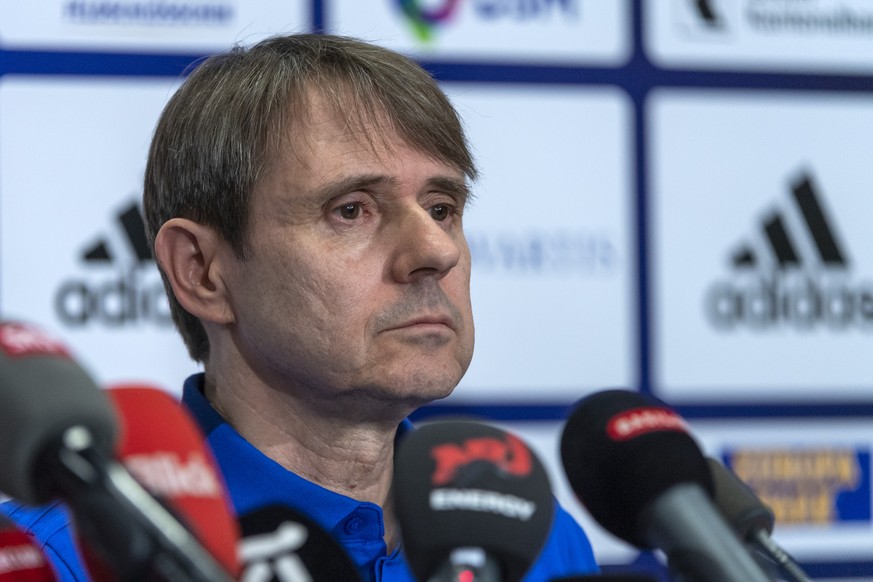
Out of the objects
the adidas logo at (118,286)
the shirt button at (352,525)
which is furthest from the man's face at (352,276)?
the adidas logo at (118,286)

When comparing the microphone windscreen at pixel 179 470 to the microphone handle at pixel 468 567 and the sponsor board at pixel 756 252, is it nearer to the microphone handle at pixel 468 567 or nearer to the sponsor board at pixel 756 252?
the microphone handle at pixel 468 567

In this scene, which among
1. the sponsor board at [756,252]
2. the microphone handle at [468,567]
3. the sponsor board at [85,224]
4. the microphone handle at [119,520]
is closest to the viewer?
the microphone handle at [119,520]

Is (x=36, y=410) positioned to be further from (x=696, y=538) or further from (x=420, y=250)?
(x=420, y=250)

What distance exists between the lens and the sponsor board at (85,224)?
192 centimetres

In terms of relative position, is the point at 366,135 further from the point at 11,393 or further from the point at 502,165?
the point at 502,165

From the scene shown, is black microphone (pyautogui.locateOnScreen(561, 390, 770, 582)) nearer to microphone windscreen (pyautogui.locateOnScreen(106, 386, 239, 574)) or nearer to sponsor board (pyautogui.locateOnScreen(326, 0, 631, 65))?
microphone windscreen (pyautogui.locateOnScreen(106, 386, 239, 574))

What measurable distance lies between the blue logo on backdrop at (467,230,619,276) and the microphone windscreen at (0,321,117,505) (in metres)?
1.58

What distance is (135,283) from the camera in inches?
77.2

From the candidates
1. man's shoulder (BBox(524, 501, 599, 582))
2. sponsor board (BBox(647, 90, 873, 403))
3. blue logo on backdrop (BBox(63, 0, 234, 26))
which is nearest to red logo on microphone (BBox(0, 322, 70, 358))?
man's shoulder (BBox(524, 501, 599, 582))

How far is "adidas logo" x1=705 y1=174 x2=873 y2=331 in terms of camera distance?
2.28 metres

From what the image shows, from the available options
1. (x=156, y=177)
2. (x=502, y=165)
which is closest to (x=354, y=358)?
(x=156, y=177)

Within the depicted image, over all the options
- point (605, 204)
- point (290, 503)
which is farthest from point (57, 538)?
point (605, 204)

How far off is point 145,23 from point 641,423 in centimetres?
143

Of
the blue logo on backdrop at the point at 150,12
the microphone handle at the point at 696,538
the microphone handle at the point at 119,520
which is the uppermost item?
the blue logo on backdrop at the point at 150,12
